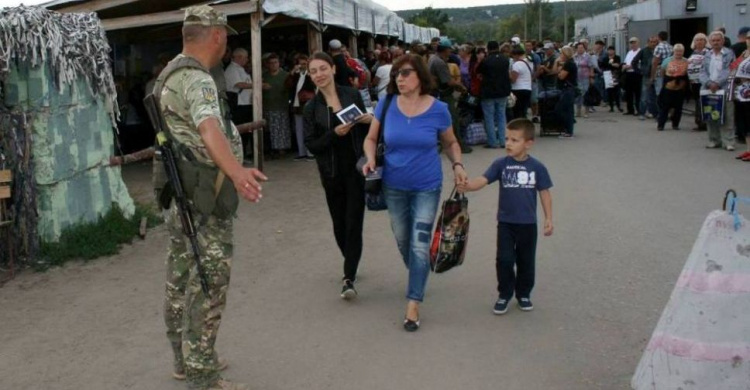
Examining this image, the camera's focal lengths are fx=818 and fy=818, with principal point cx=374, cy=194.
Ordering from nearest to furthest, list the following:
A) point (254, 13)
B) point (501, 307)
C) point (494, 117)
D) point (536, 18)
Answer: point (501, 307)
point (254, 13)
point (494, 117)
point (536, 18)

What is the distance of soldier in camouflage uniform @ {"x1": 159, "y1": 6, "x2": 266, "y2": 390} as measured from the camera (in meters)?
→ 3.81

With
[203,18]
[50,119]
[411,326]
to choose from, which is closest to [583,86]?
[50,119]

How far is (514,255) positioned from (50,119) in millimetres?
4147

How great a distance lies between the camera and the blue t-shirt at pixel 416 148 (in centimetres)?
509

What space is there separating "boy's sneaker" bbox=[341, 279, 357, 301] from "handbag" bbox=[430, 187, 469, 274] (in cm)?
79

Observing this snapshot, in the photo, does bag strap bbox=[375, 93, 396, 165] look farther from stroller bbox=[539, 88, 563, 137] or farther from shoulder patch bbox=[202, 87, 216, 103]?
stroller bbox=[539, 88, 563, 137]

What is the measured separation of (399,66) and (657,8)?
72.6 feet

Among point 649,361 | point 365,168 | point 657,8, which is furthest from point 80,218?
point 657,8

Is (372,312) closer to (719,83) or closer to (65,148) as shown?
(65,148)

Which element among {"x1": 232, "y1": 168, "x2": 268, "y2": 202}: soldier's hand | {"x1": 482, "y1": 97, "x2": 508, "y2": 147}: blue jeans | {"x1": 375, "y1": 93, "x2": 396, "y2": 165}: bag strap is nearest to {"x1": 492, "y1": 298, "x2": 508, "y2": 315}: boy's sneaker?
{"x1": 375, "y1": 93, "x2": 396, "y2": 165}: bag strap

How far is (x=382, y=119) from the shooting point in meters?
5.28

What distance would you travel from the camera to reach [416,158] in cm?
510

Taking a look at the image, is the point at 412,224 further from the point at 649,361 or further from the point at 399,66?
the point at 649,361

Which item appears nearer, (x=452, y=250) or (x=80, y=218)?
(x=452, y=250)
